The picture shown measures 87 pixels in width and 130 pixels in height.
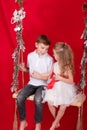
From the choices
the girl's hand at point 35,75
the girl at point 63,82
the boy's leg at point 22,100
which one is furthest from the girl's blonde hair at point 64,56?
the boy's leg at point 22,100

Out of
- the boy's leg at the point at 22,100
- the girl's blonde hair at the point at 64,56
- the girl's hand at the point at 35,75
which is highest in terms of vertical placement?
the girl's blonde hair at the point at 64,56

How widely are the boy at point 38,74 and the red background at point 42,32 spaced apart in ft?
1.17

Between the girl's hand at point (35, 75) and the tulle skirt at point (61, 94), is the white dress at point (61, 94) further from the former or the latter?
the girl's hand at point (35, 75)

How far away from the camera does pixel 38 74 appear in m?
3.31

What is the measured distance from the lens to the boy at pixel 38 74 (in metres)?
3.23

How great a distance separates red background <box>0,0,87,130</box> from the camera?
3.56 m

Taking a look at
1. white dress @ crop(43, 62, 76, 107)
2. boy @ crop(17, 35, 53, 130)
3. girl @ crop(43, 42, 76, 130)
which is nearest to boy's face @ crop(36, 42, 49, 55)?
boy @ crop(17, 35, 53, 130)

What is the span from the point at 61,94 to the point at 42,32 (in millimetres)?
825

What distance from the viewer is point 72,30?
3.57 meters

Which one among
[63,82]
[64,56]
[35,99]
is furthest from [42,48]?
[35,99]

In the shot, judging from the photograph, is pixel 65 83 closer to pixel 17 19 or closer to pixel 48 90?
pixel 48 90

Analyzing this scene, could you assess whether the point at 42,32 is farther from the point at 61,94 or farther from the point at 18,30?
the point at 61,94

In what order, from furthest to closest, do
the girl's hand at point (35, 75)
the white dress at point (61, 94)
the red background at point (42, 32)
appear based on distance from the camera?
1. the red background at point (42, 32)
2. the girl's hand at point (35, 75)
3. the white dress at point (61, 94)

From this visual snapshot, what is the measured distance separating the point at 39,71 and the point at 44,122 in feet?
2.42
